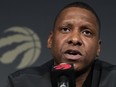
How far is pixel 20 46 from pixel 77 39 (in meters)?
0.76

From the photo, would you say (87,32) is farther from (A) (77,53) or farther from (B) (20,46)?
(B) (20,46)

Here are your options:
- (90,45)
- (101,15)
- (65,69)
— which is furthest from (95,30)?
(101,15)

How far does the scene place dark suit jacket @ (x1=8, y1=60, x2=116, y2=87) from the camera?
91cm

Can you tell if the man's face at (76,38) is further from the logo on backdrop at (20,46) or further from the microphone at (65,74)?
the logo on backdrop at (20,46)

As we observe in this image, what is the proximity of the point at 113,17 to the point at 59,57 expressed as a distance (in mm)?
766

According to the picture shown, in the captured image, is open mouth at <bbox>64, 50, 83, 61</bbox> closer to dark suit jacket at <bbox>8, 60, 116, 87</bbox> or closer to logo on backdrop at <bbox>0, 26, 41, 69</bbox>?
dark suit jacket at <bbox>8, 60, 116, 87</bbox>

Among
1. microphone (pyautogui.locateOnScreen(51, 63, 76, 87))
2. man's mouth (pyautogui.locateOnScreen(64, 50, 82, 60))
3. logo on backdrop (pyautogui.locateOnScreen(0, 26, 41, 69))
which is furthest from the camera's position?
logo on backdrop (pyautogui.locateOnScreen(0, 26, 41, 69))

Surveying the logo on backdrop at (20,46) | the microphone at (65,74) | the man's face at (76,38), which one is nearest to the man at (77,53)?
the man's face at (76,38)

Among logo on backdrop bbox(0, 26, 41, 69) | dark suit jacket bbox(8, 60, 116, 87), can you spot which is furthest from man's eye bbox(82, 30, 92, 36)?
logo on backdrop bbox(0, 26, 41, 69)

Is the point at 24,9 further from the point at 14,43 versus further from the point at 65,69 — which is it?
the point at 65,69

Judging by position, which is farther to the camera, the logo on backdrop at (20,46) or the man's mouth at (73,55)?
the logo on backdrop at (20,46)

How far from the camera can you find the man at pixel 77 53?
2.91 ft

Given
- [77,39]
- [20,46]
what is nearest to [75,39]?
[77,39]

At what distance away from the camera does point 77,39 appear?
875 millimetres
